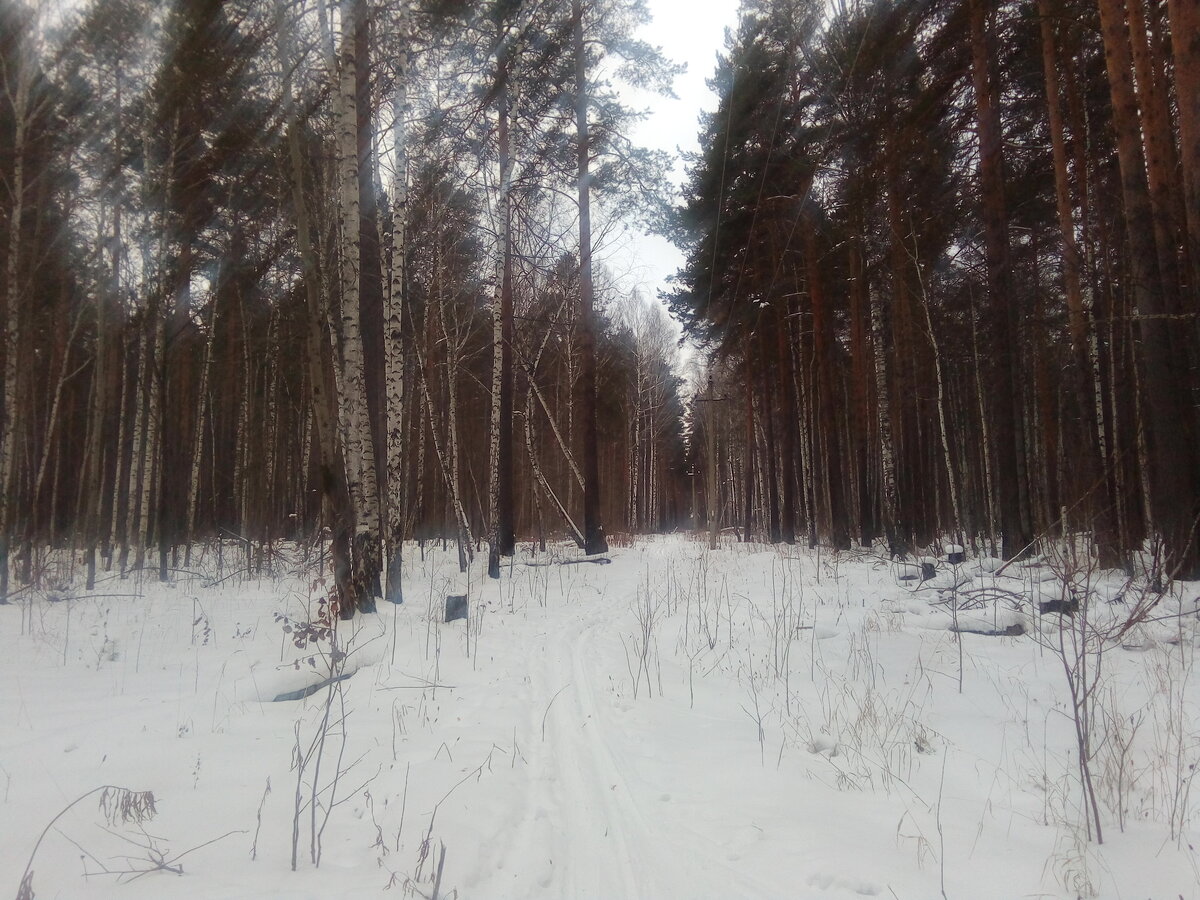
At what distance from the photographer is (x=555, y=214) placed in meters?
13.7

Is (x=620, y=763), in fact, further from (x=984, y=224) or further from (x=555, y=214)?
(x=555, y=214)

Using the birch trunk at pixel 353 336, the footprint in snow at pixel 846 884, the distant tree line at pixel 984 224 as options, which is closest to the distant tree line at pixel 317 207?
the birch trunk at pixel 353 336

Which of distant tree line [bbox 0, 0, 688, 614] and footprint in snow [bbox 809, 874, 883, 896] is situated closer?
footprint in snow [bbox 809, 874, 883, 896]

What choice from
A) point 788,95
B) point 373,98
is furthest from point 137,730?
point 373,98

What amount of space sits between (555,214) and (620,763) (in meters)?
12.6

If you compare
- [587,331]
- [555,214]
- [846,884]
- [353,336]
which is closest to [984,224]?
[587,331]

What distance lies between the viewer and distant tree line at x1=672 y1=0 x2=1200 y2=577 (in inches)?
122

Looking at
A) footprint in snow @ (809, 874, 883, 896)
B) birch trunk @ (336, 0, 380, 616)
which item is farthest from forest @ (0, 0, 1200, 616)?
footprint in snow @ (809, 874, 883, 896)

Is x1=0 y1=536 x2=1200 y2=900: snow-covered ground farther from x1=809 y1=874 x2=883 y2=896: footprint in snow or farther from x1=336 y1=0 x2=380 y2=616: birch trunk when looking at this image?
x1=336 y1=0 x2=380 y2=616: birch trunk

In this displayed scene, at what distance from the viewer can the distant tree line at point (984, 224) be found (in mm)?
3088

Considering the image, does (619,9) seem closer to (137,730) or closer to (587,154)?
(587,154)

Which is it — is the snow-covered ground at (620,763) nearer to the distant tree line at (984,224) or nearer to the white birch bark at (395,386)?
the distant tree line at (984,224)

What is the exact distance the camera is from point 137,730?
342 centimetres

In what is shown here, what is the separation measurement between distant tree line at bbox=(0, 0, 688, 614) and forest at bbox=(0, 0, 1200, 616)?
0.08 m
